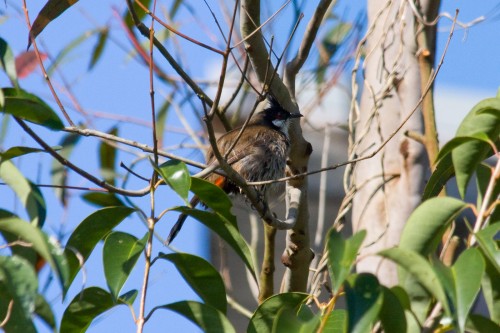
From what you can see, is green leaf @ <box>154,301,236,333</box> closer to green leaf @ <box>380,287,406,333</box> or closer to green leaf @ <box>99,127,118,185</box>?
green leaf @ <box>380,287,406,333</box>

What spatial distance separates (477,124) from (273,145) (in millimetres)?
2591

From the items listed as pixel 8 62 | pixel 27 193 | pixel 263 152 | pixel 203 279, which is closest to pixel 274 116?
pixel 263 152

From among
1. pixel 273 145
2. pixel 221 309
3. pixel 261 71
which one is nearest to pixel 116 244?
pixel 221 309

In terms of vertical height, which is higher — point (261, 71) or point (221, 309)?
point (261, 71)

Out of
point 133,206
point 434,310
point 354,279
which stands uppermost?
point 133,206

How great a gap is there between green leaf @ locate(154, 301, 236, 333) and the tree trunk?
1.56 meters

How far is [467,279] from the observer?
1424 mm

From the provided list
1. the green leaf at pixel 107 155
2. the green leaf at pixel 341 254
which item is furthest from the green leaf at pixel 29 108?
the green leaf at pixel 107 155

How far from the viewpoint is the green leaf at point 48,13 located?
223 cm

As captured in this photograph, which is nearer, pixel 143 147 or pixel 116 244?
pixel 116 244

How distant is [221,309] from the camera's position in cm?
182

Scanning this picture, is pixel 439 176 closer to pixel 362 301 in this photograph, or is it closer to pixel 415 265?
pixel 415 265

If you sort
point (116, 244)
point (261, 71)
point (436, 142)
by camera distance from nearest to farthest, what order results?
point (116, 244)
point (261, 71)
point (436, 142)

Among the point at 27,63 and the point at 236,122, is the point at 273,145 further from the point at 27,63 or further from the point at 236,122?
the point at 27,63
